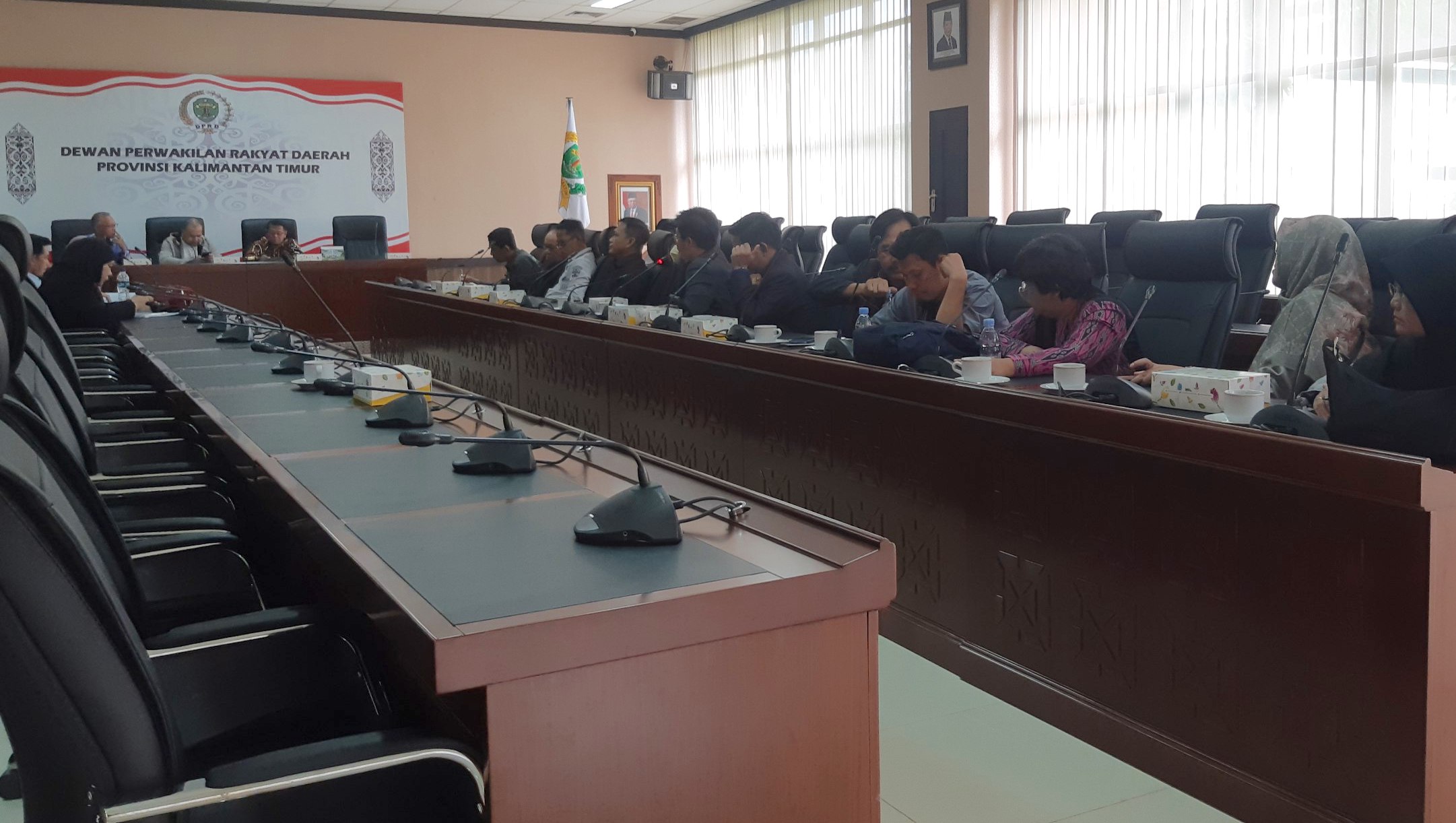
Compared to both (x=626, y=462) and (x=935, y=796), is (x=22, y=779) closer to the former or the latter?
(x=626, y=462)

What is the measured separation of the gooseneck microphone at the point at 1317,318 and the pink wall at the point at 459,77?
903cm

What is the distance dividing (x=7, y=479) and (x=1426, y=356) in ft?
6.37

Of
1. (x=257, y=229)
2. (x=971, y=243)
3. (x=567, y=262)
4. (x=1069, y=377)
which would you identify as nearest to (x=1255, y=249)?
(x=971, y=243)

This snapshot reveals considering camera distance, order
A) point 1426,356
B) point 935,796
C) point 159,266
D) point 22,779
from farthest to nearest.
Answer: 1. point 159,266
2. point 935,796
3. point 1426,356
4. point 22,779

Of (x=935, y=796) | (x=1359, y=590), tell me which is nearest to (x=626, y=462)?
(x=935, y=796)

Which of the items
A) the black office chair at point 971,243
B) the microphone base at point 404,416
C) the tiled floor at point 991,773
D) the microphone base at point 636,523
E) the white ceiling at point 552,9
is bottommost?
the tiled floor at point 991,773

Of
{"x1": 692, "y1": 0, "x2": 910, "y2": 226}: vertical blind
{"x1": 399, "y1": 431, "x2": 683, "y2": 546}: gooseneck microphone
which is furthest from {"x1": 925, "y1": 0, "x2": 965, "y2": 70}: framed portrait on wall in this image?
{"x1": 399, "y1": 431, "x2": 683, "y2": 546}: gooseneck microphone

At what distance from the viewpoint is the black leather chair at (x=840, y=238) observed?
634cm

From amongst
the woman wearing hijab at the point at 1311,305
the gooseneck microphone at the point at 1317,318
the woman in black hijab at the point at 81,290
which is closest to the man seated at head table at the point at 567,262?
the woman in black hijab at the point at 81,290

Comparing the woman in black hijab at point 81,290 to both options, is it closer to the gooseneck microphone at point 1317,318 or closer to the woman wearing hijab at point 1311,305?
the woman wearing hijab at point 1311,305

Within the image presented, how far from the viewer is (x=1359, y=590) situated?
1.70m

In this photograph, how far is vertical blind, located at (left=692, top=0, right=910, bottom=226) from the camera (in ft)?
28.8

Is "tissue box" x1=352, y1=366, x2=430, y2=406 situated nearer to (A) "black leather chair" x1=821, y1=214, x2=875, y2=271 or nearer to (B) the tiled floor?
(B) the tiled floor

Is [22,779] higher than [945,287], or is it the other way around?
[945,287]
